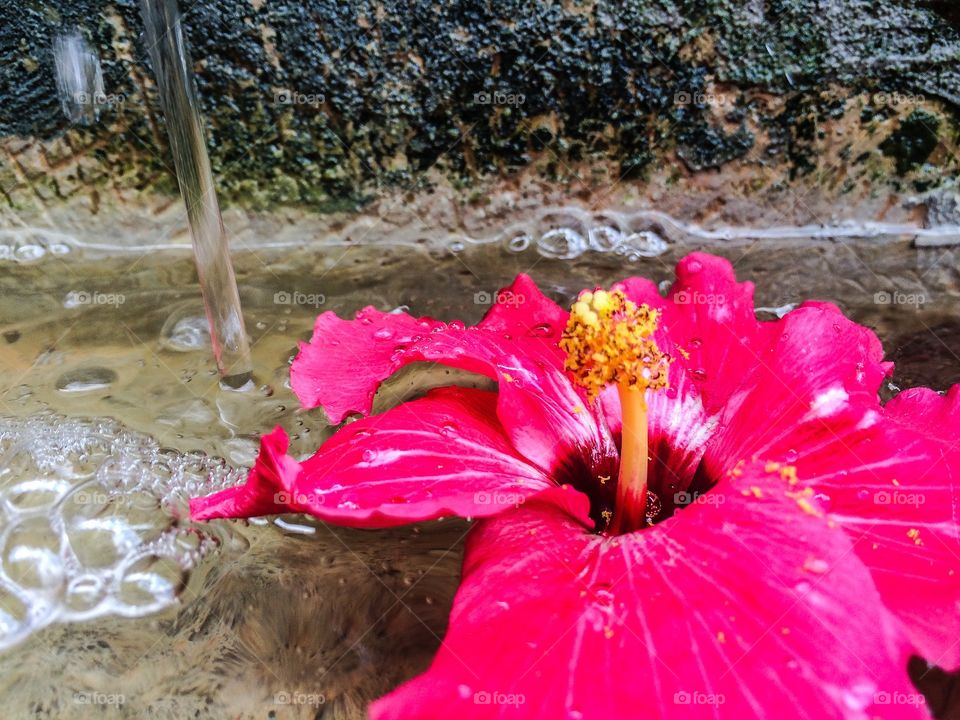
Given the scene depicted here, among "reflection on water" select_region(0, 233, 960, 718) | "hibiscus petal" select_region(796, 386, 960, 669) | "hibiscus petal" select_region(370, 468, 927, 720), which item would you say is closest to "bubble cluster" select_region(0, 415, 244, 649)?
"reflection on water" select_region(0, 233, 960, 718)

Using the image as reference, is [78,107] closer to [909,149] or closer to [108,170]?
[108,170]

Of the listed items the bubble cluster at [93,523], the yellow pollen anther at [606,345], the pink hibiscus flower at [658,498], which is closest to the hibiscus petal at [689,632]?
the pink hibiscus flower at [658,498]

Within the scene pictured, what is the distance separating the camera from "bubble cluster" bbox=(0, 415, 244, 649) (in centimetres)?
90

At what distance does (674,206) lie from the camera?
5.27 ft

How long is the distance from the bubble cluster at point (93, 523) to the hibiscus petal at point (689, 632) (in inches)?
15.2

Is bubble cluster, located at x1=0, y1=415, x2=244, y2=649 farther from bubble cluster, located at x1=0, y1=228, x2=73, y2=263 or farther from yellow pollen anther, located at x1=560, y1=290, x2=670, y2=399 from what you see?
bubble cluster, located at x1=0, y1=228, x2=73, y2=263

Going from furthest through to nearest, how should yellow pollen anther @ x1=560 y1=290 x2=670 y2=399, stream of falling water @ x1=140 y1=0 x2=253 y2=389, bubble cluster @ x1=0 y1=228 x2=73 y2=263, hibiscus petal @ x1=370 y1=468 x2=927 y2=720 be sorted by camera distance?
1. bubble cluster @ x1=0 y1=228 x2=73 y2=263
2. stream of falling water @ x1=140 y1=0 x2=253 y2=389
3. yellow pollen anther @ x1=560 y1=290 x2=670 y2=399
4. hibiscus petal @ x1=370 y1=468 x2=927 y2=720

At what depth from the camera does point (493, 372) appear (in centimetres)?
88

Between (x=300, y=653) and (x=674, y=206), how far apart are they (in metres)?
1.09

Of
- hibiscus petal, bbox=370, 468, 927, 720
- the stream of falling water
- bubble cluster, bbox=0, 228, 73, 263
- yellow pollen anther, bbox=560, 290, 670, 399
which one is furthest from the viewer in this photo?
bubble cluster, bbox=0, 228, 73, 263

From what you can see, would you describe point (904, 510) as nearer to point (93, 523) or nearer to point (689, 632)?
point (689, 632)

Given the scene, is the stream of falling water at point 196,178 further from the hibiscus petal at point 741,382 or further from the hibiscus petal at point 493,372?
the hibiscus petal at point 741,382

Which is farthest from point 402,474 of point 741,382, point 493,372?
point 741,382

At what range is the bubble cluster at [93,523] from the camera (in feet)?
2.96
